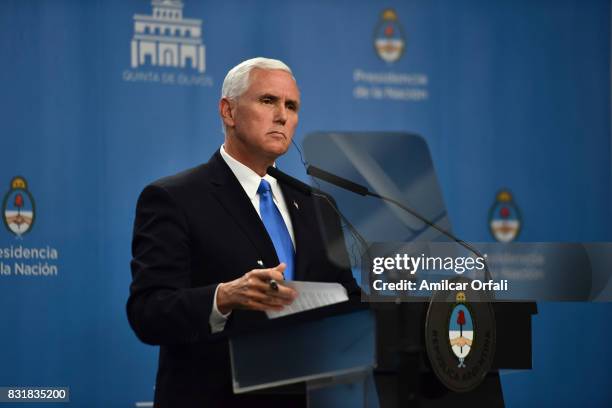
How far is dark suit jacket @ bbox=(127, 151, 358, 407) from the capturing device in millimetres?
1737

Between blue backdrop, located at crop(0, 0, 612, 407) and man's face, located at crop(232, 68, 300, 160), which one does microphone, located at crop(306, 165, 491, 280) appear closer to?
man's face, located at crop(232, 68, 300, 160)

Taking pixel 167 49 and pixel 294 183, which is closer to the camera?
pixel 294 183

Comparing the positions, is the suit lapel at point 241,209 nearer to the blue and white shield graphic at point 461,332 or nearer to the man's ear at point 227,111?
the man's ear at point 227,111

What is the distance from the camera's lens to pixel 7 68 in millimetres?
3756

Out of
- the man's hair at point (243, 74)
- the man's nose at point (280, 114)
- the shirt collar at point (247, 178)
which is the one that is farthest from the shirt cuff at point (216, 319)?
the man's hair at point (243, 74)

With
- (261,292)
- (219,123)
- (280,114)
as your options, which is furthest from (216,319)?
(219,123)

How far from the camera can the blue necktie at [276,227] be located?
1.98 meters

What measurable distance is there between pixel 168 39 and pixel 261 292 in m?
2.76

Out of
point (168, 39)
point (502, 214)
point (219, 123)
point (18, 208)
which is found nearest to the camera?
point (18, 208)

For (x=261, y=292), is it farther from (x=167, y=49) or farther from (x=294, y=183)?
(x=167, y=49)

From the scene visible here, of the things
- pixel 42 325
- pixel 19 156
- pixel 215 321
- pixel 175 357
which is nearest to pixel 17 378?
pixel 42 325

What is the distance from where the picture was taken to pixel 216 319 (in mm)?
1671

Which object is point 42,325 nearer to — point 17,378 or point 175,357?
point 17,378

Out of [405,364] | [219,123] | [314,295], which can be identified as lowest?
[405,364]
